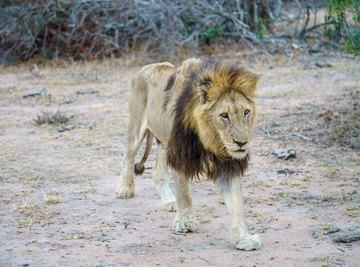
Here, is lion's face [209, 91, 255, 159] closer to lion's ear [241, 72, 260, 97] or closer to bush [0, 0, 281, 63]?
lion's ear [241, 72, 260, 97]

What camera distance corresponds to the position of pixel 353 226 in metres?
4.91

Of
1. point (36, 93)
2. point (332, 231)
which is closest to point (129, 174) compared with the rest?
point (332, 231)

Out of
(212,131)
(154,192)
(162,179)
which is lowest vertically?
(154,192)

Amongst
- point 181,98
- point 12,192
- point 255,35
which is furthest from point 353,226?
point 255,35

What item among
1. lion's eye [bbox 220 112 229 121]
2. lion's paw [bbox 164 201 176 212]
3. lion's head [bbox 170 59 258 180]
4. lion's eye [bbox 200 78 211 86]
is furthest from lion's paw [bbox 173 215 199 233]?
lion's eye [bbox 200 78 211 86]

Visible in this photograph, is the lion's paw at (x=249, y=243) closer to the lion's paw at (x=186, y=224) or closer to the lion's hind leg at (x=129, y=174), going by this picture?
the lion's paw at (x=186, y=224)

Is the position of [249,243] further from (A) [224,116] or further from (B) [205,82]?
(B) [205,82]

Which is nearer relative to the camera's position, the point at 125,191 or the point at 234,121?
the point at 234,121

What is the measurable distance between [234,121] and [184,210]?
2.91ft

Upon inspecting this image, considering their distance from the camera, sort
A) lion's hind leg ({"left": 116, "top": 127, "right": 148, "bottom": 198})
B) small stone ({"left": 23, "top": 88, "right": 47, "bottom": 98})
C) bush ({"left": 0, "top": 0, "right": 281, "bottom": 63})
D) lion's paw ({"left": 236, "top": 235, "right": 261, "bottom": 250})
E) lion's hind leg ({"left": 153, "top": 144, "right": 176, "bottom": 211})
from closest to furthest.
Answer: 1. lion's paw ({"left": 236, "top": 235, "right": 261, "bottom": 250})
2. lion's hind leg ({"left": 153, "top": 144, "right": 176, "bottom": 211})
3. lion's hind leg ({"left": 116, "top": 127, "right": 148, "bottom": 198})
4. small stone ({"left": 23, "top": 88, "right": 47, "bottom": 98})
5. bush ({"left": 0, "top": 0, "right": 281, "bottom": 63})

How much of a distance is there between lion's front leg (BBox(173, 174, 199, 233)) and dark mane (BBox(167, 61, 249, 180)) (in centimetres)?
19

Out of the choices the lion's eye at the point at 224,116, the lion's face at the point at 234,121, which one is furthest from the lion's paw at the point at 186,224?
the lion's eye at the point at 224,116

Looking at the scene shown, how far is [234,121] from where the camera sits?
440 cm

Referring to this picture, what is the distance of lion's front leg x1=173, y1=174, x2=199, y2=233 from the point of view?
195 inches
